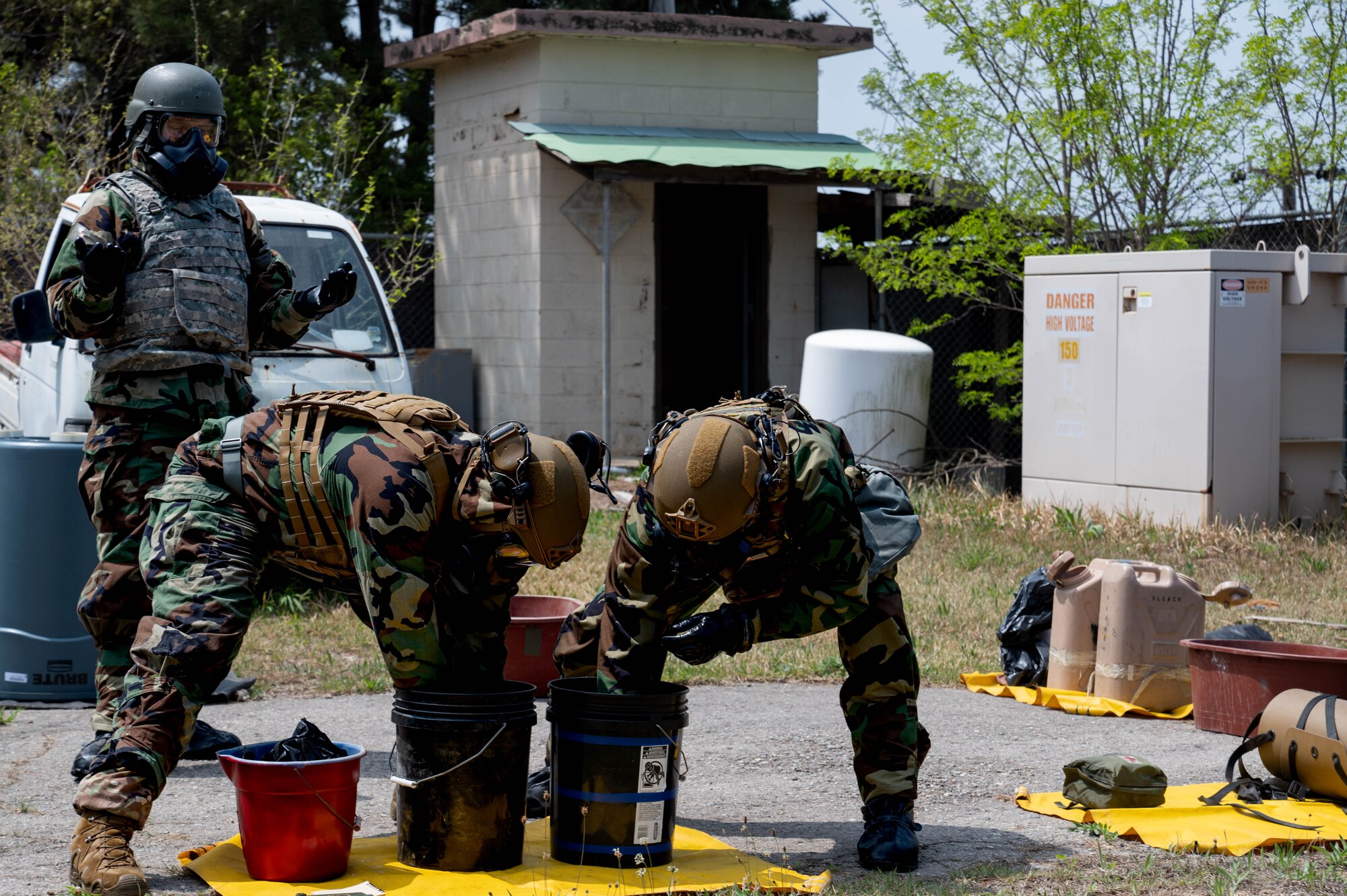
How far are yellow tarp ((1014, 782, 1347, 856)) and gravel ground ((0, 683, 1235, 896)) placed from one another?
115 mm

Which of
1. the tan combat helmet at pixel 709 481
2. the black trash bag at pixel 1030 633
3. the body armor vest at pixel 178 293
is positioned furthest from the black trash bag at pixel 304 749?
the black trash bag at pixel 1030 633

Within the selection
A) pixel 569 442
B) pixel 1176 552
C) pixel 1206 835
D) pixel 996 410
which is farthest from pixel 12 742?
pixel 996 410

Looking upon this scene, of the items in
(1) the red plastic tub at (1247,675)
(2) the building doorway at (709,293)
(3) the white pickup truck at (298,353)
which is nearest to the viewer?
(1) the red plastic tub at (1247,675)

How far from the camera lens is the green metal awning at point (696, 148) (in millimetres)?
13414

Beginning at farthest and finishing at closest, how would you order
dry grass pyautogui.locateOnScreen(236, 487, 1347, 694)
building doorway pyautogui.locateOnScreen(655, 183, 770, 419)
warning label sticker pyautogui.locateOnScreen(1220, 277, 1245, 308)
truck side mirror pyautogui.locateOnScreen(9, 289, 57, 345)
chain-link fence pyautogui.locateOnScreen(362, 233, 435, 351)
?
chain-link fence pyautogui.locateOnScreen(362, 233, 435, 351) < building doorway pyautogui.locateOnScreen(655, 183, 770, 419) < warning label sticker pyautogui.locateOnScreen(1220, 277, 1245, 308) < dry grass pyautogui.locateOnScreen(236, 487, 1347, 694) < truck side mirror pyautogui.locateOnScreen(9, 289, 57, 345)

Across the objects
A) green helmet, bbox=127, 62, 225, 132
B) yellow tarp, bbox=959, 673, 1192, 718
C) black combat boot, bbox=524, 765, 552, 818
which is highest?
green helmet, bbox=127, 62, 225, 132

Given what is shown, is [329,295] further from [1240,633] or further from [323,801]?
[1240,633]

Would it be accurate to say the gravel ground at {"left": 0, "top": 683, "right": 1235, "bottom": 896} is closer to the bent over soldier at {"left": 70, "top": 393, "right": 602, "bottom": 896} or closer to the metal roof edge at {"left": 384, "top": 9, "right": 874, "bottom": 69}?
the bent over soldier at {"left": 70, "top": 393, "right": 602, "bottom": 896}

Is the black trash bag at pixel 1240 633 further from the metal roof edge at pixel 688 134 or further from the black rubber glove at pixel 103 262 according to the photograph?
the metal roof edge at pixel 688 134

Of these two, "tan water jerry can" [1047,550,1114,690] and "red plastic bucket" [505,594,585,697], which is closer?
"red plastic bucket" [505,594,585,697]

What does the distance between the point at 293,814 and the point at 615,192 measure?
426 inches

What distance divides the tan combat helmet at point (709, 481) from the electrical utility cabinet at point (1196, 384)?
266 inches

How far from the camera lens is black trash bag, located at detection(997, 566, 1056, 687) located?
7.32 m

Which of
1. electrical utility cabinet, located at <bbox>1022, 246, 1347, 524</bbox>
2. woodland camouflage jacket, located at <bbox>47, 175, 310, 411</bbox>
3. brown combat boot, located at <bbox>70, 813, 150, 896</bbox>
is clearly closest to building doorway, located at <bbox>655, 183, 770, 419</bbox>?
electrical utility cabinet, located at <bbox>1022, 246, 1347, 524</bbox>
